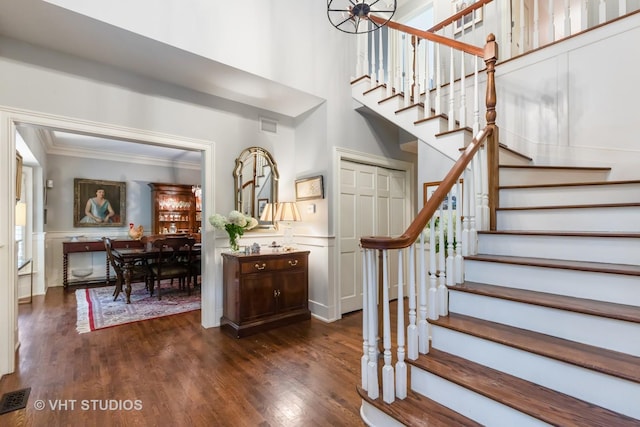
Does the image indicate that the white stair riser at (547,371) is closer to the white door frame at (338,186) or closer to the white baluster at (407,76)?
the white door frame at (338,186)

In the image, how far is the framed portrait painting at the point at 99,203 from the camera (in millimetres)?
5969

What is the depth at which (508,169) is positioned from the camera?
2492 millimetres

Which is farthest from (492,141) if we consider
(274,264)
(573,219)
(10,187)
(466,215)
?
(10,187)

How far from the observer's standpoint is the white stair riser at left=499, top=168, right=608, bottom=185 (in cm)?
256

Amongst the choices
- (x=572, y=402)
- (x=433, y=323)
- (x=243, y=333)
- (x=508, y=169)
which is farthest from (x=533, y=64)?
(x=243, y=333)

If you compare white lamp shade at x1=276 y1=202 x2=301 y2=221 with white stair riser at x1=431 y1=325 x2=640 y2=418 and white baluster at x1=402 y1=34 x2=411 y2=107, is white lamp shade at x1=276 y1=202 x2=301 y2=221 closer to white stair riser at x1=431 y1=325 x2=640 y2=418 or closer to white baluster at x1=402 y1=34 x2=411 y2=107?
white baluster at x1=402 y1=34 x2=411 y2=107

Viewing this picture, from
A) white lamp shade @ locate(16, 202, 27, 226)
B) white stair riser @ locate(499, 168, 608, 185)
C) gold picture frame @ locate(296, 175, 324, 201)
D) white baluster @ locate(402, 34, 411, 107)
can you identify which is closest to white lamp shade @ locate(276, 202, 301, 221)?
gold picture frame @ locate(296, 175, 324, 201)

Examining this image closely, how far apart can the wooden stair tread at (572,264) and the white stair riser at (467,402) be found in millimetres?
820

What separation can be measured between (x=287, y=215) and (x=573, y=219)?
2.76 m

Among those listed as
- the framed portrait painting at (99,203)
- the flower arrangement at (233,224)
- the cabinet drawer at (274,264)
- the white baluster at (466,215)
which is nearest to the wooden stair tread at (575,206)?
the white baluster at (466,215)

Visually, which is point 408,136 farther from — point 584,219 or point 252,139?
point 584,219

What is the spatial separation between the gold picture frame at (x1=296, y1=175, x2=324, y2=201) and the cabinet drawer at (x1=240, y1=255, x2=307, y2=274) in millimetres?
811

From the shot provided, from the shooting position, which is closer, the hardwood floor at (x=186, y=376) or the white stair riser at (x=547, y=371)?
the white stair riser at (x=547, y=371)

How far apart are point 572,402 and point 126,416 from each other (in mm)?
2444
